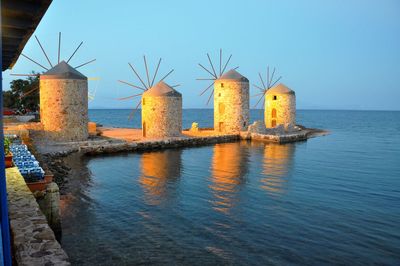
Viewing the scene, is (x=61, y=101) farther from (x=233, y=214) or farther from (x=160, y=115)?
(x=233, y=214)

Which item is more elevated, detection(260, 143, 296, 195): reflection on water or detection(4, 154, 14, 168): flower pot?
detection(4, 154, 14, 168): flower pot

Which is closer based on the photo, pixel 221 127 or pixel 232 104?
pixel 232 104

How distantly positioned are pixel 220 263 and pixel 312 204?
15.1ft

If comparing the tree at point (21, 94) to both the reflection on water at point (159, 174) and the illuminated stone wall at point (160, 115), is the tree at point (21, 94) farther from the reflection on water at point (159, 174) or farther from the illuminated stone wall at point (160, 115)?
the reflection on water at point (159, 174)

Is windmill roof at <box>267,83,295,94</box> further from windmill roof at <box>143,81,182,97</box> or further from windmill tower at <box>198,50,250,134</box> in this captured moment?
windmill roof at <box>143,81,182,97</box>

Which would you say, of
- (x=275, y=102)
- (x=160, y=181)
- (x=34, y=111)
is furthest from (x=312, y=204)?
(x=34, y=111)

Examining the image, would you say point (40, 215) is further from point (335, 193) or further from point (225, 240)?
point (335, 193)

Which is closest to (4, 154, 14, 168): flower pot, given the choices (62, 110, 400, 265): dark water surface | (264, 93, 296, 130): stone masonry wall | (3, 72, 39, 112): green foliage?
(62, 110, 400, 265): dark water surface

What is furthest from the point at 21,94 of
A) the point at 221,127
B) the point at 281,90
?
the point at 281,90

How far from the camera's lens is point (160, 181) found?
13000 mm

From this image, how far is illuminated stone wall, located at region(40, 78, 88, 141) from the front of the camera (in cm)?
1969

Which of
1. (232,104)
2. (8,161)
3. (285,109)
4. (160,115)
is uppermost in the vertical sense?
(232,104)

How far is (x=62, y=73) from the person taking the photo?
19.8 m

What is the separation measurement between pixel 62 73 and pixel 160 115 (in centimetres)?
676
